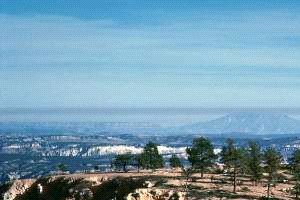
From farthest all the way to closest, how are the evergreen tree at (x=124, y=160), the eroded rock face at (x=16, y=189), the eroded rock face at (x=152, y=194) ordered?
the evergreen tree at (x=124, y=160)
the eroded rock face at (x=16, y=189)
the eroded rock face at (x=152, y=194)

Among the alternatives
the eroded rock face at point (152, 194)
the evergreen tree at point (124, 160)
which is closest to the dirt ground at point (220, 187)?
the eroded rock face at point (152, 194)

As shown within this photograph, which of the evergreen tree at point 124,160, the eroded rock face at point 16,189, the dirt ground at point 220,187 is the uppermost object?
the evergreen tree at point 124,160

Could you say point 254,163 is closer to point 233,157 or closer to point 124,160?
point 233,157

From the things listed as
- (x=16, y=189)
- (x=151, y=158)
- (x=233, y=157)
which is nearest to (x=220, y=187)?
(x=233, y=157)

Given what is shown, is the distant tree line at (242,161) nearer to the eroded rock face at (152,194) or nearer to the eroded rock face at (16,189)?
the eroded rock face at (152,194)

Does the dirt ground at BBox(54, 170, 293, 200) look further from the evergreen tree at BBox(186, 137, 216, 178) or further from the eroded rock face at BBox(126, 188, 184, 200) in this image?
the eroded rock face at BBox(126, 188, 184, 200)
